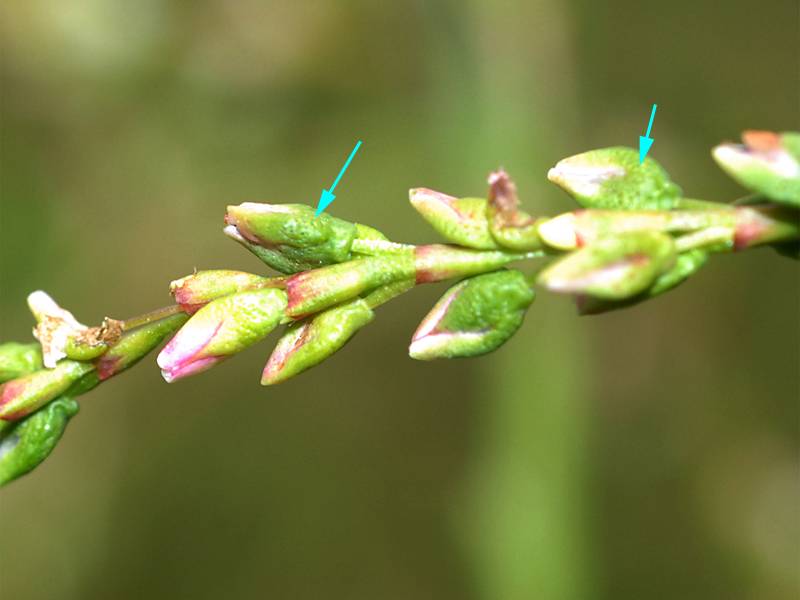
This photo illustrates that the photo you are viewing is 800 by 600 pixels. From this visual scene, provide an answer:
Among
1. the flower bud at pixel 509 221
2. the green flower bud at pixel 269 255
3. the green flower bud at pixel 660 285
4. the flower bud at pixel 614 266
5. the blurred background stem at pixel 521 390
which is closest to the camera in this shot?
the flower bud at pixel 614 266

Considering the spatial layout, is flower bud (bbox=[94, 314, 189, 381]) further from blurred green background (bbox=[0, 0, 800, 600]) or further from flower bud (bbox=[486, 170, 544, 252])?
blurred green background (bbox=[0, 0, 800, 600])

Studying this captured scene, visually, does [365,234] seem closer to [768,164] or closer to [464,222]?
[464,222]

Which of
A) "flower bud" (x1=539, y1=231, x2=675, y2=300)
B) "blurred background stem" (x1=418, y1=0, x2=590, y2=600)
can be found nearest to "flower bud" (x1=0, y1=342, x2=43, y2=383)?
"flower bud" (x1=539, y1=231, x2=675, y2=300)

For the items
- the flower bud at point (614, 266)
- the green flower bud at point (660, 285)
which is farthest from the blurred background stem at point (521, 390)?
the flower bud at point (614, 266)

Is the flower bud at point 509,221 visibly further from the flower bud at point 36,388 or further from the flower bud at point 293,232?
the flower bud at point 36,388

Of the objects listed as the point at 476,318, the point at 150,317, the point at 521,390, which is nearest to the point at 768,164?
the point at 476,318

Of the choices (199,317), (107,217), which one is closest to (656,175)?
(199,317)

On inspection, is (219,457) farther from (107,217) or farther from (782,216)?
(782,216)
